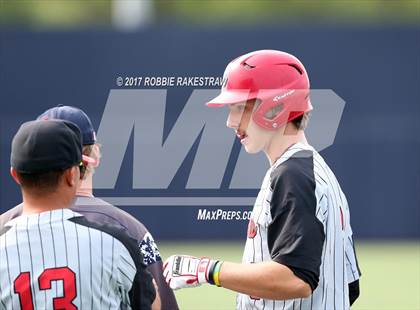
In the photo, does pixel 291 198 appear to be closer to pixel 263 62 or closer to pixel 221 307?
pixel 263 62

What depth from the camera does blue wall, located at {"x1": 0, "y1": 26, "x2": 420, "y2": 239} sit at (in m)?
12.7

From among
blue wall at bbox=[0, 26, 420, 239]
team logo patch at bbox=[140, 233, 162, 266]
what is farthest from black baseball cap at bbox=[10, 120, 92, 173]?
blue wall at bbox=[0, 26, 420, 239]

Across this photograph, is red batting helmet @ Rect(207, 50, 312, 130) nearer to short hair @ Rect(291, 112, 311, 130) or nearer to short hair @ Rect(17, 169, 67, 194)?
short hair @ Rect(291, 112, 311, 130)

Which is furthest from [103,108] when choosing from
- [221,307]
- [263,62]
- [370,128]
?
[263,62]

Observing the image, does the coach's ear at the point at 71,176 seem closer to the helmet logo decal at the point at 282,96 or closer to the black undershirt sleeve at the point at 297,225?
the black undershirt sleeve at the point at 297,225

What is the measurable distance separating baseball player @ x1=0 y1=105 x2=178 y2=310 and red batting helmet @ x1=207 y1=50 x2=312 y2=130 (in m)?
0.62

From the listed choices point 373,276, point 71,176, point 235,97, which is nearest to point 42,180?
point 71,176

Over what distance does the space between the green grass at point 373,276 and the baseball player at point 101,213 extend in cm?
453

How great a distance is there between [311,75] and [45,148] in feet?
31.4

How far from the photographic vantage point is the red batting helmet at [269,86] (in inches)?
163

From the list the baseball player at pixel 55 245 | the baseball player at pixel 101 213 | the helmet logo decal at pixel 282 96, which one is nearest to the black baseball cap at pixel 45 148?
the baseball player at pixel 55 245

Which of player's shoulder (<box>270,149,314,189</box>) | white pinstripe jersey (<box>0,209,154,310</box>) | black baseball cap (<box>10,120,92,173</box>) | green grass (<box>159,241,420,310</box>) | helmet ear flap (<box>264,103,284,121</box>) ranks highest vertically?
helmet ear flap (<box>264,103,284,121</box>)

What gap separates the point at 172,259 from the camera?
4105mm

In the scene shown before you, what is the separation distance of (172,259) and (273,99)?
81 cm
